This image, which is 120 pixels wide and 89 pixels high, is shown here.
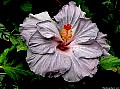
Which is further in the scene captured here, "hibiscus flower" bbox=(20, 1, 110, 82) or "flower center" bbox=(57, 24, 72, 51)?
"flower center" bbox=(57, 24, 72, 51)

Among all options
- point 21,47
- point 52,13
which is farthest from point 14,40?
point 52,13

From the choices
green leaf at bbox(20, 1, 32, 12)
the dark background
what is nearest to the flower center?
the dark background

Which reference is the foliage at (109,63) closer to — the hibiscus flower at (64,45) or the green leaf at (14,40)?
the hibiscus flower at (64,45)

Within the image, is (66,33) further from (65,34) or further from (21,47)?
(21,47)

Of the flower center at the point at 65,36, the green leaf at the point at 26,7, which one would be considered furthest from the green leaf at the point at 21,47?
the green leaf at the point at 26,7

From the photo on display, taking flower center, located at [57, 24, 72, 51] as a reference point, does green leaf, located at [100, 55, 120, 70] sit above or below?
below

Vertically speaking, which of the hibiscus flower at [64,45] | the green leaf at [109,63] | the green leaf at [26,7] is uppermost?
the green leaf at [26,7]

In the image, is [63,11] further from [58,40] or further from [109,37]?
[109,37]

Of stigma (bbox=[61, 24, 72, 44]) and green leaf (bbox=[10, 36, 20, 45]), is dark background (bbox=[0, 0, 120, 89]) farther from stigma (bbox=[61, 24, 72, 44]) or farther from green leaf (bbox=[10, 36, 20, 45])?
stigma (bbox=[61, 24, 72, 44])
